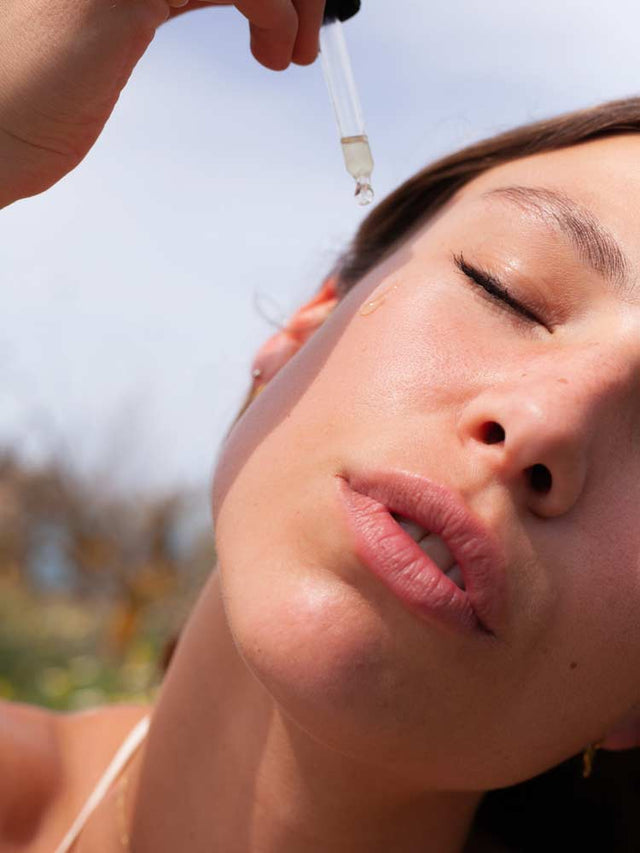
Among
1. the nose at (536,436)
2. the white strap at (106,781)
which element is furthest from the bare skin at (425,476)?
the white strap at (106,781)

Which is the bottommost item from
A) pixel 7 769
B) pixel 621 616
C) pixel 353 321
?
pixel 7 769

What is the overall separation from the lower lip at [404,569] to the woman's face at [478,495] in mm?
11

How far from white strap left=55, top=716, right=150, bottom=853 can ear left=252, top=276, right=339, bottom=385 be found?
0.81 meters

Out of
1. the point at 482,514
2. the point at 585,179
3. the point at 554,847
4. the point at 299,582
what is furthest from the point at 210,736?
the point at 585,179

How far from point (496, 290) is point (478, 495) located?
0.37m

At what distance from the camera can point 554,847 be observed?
2.24 m

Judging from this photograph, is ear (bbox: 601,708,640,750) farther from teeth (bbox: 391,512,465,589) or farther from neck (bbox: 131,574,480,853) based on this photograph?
teeth (bbox: 391,512,465,589)

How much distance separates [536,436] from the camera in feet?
4.03

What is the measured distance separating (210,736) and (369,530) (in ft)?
2.24

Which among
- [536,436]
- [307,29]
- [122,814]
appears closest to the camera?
[536,436]

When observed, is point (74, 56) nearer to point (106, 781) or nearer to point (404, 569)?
point (404, 569)

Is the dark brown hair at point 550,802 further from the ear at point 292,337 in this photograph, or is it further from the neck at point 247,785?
the neck at point 247,785

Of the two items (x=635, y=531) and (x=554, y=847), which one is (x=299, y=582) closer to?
(x=635, y=531)

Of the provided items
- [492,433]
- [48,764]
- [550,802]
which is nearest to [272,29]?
[492,433]
